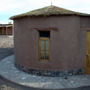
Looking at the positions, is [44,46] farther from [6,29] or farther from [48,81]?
[6,29]

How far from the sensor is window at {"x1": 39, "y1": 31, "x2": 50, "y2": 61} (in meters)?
8.01

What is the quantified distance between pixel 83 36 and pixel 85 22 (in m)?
0.91

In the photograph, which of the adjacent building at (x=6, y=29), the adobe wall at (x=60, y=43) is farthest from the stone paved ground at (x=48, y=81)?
the adjacent building at (x=6, y=29)

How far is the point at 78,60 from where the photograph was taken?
8078mm

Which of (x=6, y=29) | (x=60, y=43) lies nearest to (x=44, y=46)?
(x=60, y=43)

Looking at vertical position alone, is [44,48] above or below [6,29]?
below

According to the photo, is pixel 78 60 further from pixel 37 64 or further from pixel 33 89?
pixel 33 89

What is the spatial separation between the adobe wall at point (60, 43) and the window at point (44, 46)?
0.27 meters

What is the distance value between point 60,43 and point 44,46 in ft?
3.42

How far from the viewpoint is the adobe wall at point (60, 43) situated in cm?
766

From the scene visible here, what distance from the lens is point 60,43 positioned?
771 cm

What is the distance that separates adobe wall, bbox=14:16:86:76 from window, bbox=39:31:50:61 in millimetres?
272

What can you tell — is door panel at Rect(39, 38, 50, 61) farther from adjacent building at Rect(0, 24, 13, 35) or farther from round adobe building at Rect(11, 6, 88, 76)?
adjacent building at Rect(0, 24, 13, 35)

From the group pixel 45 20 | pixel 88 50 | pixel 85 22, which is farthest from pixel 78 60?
pixel 45 20
